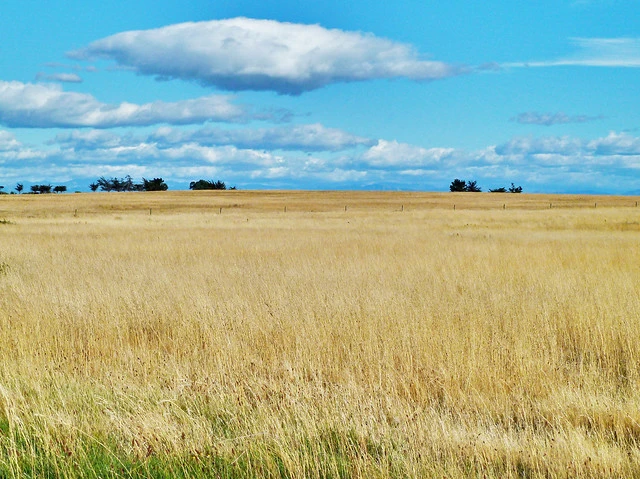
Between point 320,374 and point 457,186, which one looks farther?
point 457,186

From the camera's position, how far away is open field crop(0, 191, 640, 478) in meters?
5.75

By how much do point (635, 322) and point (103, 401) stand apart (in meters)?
8.87

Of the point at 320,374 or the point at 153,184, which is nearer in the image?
the point at 320,374

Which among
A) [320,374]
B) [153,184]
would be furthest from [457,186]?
[320,374]

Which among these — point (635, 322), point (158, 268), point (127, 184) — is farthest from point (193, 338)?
point (127, 184)

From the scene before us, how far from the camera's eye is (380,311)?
1152 cm

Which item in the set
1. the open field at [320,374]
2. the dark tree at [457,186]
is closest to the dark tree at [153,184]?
the dark tree at [457,186]

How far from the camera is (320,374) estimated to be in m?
8.01

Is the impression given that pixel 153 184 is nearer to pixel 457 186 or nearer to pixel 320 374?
pixel 457 186

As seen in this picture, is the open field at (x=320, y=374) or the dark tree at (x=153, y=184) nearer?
the open field at (x=320, y=374)

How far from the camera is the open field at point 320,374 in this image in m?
5.75

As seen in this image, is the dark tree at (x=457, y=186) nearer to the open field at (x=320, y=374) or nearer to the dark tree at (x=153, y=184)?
the dark tree at (x=153, y=184)

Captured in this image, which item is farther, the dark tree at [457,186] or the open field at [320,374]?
the dark tree at [457,186]

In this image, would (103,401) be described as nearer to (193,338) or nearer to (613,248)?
(193,338)
